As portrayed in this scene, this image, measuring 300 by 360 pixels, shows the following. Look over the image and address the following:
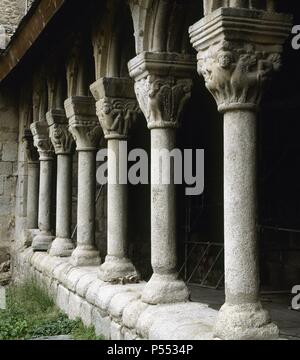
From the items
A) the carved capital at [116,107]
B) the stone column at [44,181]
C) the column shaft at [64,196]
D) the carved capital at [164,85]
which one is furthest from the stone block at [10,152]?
the carved capital at [164,85]

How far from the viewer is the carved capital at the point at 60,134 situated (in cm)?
733

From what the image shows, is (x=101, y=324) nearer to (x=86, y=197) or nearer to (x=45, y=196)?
(x=86, y=197)

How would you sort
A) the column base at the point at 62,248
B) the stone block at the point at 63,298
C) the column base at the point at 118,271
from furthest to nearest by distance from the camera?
the column base at the point at 62,248
the stone block at the point at 63,298
the column base at the point at 118,271

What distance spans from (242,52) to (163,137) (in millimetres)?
1237

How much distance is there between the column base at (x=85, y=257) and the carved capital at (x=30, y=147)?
10.8 feet

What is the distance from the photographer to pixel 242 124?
3127 mm

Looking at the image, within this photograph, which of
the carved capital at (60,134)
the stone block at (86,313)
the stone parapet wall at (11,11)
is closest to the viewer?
the stone block at (86,313)

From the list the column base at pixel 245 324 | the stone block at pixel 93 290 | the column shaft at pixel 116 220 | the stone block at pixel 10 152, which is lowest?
the stone block at pixel 93 290

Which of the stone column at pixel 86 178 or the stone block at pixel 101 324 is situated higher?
the stone column at pixel 86 178

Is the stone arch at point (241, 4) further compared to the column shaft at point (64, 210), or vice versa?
the column shaft at point (64, 210)

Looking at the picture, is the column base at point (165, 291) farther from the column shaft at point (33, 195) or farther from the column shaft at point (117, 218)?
the column shaft at point (33, 195)

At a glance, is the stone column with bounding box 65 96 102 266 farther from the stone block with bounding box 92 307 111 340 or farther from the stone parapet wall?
the stone parapet wall
